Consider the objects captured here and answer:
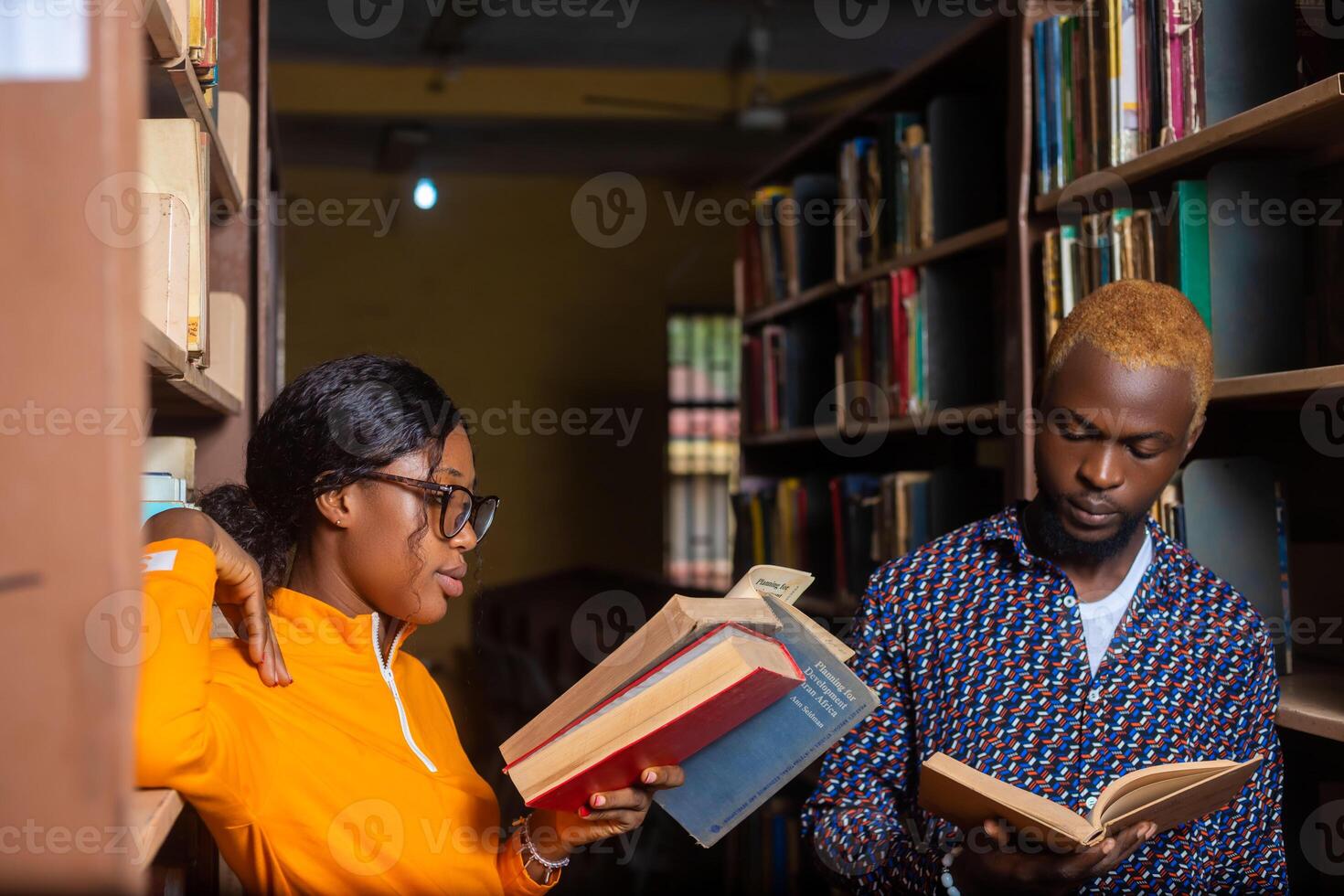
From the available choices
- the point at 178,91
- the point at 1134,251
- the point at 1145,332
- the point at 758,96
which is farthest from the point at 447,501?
the point at 758,96

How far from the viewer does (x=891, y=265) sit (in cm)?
271

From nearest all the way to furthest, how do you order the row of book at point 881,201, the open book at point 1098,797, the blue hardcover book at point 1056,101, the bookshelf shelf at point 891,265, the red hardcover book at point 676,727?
the red hardcover book at point 676,727, the open book at point 1098,797, the blue hardcover book at point 1056,101, the bookshelf shelf at point 891,265, the row of book at point 881,201

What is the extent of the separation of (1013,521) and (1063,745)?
307mm

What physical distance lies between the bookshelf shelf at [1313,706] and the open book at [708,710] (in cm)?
71

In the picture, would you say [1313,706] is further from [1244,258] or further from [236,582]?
[236,582]

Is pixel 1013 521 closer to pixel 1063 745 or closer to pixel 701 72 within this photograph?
pixel 1063 745

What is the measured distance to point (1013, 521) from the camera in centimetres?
159

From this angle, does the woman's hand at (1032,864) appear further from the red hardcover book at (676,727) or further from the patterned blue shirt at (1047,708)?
the red hardcover book at (676,727)

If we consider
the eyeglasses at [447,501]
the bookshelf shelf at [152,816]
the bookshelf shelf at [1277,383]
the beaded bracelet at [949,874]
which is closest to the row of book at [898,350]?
the bookshelf shelf at [1277,383]

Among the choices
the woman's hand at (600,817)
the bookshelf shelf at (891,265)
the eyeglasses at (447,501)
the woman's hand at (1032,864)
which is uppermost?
the bookshelf shelf at (891,265)

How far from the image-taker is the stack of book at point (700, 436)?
6.81 metres

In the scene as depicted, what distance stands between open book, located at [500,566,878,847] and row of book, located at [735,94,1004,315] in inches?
64.1

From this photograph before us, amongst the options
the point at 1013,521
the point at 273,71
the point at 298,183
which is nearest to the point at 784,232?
the point at 1013,521

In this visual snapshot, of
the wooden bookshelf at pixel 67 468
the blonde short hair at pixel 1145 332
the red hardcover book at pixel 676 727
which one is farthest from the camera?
the blonde short hair at pixel 1145 332
